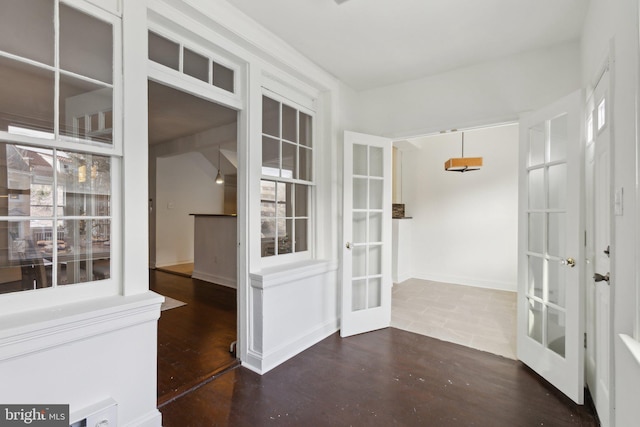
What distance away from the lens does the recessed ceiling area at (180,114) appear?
3.69 meters

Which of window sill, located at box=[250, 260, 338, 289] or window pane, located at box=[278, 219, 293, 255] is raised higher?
window pane, located at box=[278, 219, 293, 255]

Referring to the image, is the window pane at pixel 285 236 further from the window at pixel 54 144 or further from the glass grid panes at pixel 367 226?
the window at pixel 54 144

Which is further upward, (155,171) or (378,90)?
(378,90)

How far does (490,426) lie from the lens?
174 cm

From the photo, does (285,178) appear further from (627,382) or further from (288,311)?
(627,382)

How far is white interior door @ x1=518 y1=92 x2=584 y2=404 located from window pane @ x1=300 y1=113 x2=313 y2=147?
197 cm

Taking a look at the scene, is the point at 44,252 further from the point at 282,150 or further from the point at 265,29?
the point at 265,29

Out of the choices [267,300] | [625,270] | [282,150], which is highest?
[282,150]

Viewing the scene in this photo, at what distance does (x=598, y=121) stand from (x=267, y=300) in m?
2.65

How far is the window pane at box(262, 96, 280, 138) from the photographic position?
260 centimetres

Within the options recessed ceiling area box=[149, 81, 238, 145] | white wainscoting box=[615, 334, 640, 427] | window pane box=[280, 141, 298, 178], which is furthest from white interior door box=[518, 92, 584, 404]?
recessed ceiling area box=[149, 81, 238, 145]

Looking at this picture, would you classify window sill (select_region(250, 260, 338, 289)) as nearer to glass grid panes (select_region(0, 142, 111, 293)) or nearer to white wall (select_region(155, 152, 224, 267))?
glass grid panes (select_region(0, 142, 111, 293))

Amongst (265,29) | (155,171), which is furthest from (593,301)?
(155,171)

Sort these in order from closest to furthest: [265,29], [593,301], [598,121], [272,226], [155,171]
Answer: [598,121] → [593,301] → [265,29] → [272,226] → [155,171]
